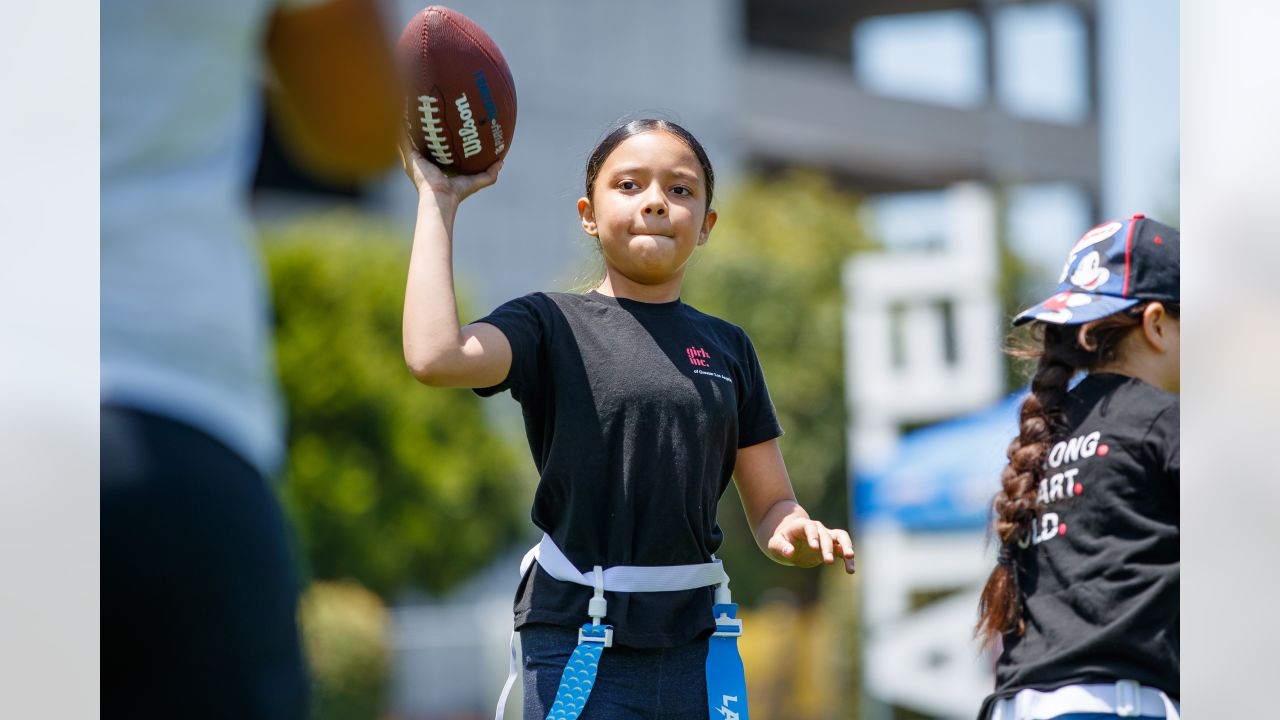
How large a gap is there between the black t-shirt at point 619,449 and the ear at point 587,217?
0.18 m

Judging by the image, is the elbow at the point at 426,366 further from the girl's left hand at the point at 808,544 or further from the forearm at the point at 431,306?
the girl's left hand at the point at 808,544

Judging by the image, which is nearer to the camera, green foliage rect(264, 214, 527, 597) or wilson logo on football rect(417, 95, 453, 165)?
wilson logo on football rect(417, 95, 453, 165)

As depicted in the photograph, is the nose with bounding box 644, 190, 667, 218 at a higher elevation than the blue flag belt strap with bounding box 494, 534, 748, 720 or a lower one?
higher

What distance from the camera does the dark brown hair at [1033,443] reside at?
3.19m

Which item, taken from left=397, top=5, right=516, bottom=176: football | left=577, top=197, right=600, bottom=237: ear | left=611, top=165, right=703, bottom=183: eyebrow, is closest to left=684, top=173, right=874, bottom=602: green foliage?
left=577, top=197, right=600, bottom=237: ear

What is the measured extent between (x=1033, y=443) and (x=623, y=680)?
1.17 metres

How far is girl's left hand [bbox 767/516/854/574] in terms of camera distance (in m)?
2.53

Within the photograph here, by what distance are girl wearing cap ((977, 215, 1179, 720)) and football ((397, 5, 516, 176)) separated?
132cm

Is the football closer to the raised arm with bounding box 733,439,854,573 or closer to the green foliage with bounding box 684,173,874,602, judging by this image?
the raised arm with bounding box 733,439,854,573

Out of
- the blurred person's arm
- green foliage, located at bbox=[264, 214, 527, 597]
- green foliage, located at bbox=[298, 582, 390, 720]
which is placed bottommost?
green foliage, located at bbox=[298, 582, 390, 720]
